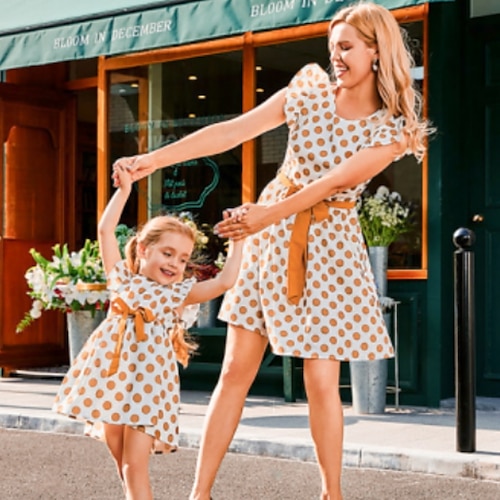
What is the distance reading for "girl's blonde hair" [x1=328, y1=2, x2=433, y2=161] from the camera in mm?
4121

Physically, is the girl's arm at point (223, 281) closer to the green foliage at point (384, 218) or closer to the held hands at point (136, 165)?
the held hands at point (136, 165)

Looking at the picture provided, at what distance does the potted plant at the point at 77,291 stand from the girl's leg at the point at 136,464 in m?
4.65

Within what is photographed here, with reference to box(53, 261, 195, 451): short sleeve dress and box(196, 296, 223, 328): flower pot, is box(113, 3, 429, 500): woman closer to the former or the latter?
box(53, 261, 195, 451): short sleeve dress

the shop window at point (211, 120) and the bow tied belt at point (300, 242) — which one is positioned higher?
the shop window at point (211, 120)

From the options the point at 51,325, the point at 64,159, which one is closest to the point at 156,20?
the point at 64,159

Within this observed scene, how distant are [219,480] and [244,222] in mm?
1919

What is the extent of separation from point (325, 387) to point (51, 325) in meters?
6.97

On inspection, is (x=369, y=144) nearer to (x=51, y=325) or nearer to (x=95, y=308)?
(x=95, y=308)

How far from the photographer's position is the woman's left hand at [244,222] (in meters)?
4.00

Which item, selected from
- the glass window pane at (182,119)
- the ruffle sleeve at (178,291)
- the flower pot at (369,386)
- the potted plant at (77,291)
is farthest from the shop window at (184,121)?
the ruffle sleeve at (178,291)

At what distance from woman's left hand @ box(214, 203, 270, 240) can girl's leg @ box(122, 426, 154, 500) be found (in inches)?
29.9

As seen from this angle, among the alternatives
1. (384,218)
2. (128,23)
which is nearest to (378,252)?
(384,218)

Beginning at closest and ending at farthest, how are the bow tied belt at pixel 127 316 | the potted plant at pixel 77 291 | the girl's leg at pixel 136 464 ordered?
the girl's leg at pixel 136 464 → the bow tied belt at pixel 127 316 → the potted plant at pixel 77 291

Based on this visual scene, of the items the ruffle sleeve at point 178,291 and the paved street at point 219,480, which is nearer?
the ruffle sleeve at point 178,291
